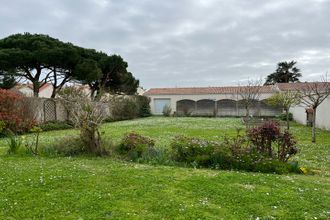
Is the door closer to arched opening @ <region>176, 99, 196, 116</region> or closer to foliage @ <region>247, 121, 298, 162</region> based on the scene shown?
arched opening @ <region>176, 99, 196, 116</region>

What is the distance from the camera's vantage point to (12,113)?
1616cm

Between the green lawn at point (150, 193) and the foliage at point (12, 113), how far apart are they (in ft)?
29.1

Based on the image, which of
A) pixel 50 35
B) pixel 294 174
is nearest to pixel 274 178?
pixel 294 174

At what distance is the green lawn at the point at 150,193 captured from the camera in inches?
177

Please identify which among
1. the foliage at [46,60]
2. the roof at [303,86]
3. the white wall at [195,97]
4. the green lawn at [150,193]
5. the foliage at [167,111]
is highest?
the foliage at [46,60]

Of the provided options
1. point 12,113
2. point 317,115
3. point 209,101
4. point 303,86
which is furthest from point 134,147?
point 209,101

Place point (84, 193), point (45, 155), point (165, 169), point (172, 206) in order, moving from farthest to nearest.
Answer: point (45, 155), point (165, 169), point (84, 193), point (172, 206)

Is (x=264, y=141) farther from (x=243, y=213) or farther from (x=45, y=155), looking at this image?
(x=45, y=155)

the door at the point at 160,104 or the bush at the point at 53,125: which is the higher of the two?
the door at the point at 160,104

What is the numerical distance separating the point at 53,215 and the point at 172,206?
5.11ft

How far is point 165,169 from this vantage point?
23.7 feet

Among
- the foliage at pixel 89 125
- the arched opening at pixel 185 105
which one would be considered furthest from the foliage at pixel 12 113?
the arched opening at pixel 185 105

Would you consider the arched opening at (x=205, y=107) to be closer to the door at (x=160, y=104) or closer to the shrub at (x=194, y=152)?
the door at (x=160, y=104)

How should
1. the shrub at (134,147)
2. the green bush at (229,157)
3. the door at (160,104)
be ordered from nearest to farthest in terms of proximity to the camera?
the green bush at (229,157) → the shrub at (134,147) → the door at (160,104)
